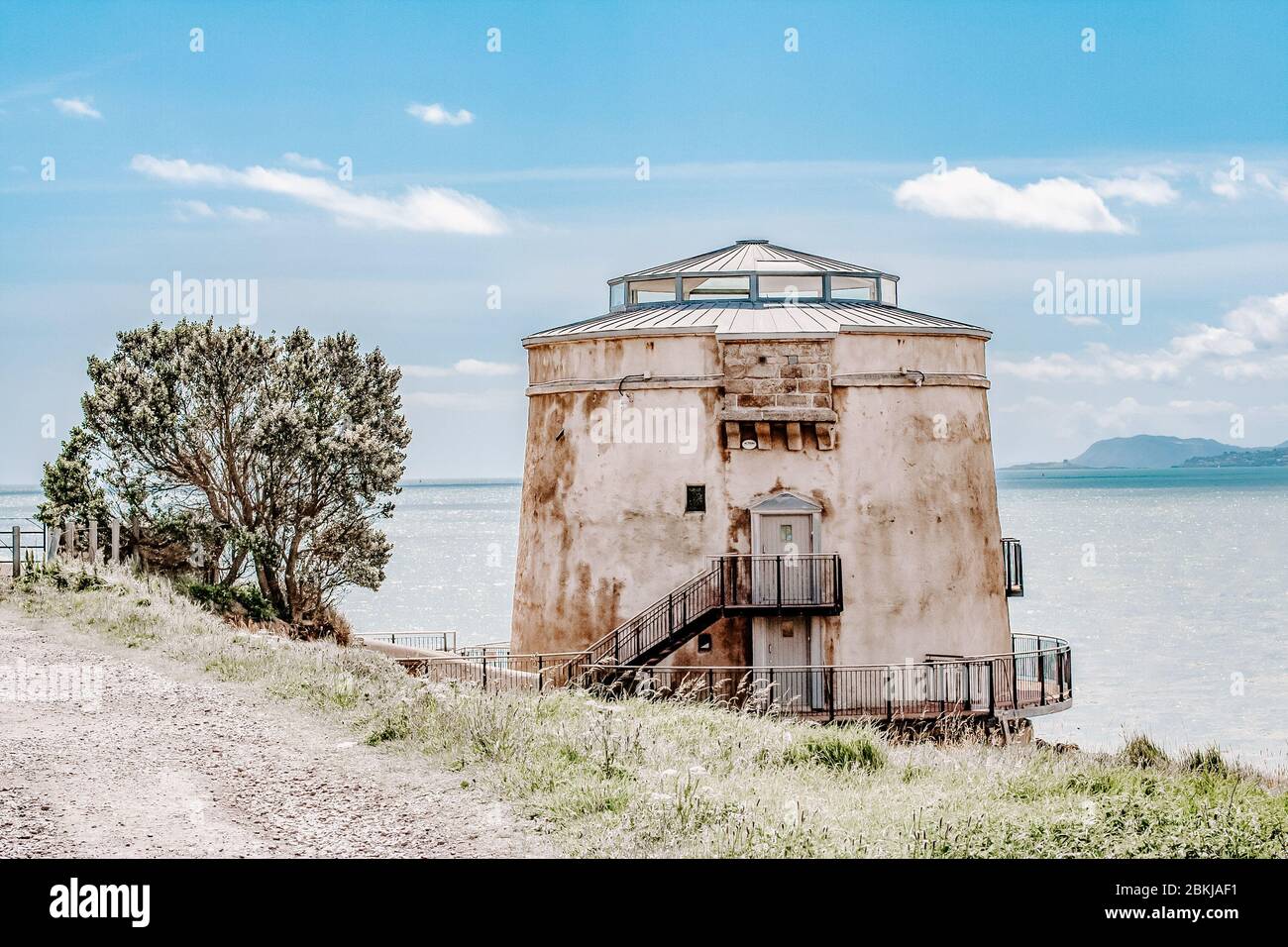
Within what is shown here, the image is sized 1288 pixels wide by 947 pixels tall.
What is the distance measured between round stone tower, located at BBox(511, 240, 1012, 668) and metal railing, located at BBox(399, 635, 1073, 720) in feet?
2.18

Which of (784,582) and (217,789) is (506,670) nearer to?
(784,582)

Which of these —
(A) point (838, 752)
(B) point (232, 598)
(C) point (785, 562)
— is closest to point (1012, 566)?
(C) point (785, 562)

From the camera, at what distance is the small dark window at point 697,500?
28.2 metres

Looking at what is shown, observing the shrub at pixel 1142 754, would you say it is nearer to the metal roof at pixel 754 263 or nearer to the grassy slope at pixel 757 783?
the grassy slope at pixel 757 783

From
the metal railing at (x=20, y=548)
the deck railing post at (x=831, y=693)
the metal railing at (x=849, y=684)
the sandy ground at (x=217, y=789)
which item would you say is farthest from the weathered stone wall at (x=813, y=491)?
the sandy ground at (x=217, y=789)

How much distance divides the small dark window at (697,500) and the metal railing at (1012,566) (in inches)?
267

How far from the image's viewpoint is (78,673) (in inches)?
742

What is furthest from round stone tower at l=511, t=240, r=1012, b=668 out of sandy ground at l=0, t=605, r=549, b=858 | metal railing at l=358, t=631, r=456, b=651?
sandy ground at l=0, t=605, r=549, b=858

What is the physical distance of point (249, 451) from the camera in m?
38.9

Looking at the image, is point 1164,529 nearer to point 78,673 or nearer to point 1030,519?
point 1030,519

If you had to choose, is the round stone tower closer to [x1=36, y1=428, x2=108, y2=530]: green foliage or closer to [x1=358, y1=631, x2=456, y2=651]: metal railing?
[x1=358, y1=631, x2=456, y2=651]: metal railing

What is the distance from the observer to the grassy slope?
11156mm

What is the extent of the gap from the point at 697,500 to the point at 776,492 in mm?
1596
